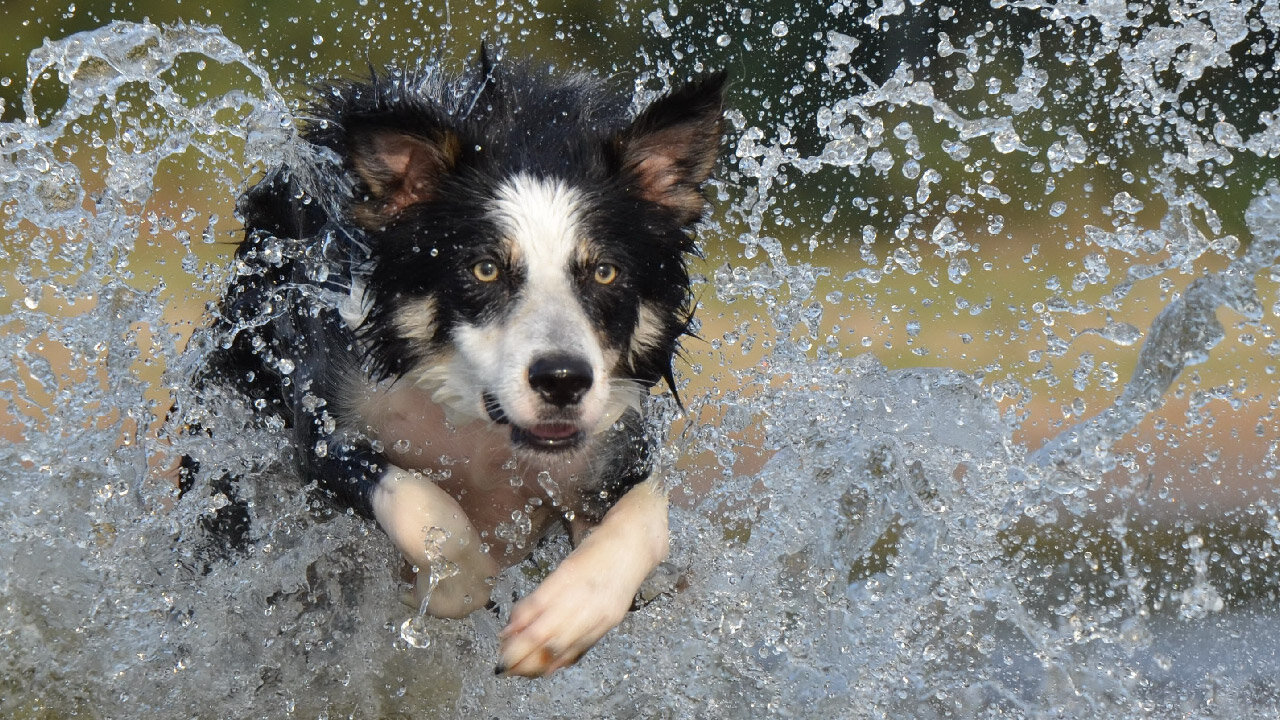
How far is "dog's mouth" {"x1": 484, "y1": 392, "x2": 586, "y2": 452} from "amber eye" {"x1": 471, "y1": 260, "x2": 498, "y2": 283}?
29cm

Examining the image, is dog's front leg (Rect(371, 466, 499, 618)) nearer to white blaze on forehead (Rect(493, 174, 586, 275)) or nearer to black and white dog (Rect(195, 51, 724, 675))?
black and white dog (Rect(195, 51, 724, 675))

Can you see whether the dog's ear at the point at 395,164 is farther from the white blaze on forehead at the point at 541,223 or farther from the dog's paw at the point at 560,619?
the dog's paw at the point at 560,619

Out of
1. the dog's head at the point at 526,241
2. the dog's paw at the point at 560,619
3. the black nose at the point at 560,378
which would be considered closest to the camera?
the dog's paw at the point at 560,619

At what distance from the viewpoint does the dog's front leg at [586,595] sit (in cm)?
288

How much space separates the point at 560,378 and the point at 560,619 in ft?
1.90

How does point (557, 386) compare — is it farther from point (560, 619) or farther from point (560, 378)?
point (560, 619)

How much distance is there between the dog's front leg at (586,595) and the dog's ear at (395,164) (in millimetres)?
995

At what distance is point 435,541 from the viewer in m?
3.29

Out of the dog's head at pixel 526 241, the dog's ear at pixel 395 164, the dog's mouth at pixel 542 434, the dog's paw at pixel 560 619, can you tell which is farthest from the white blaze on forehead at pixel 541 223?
the dog's paw at pixel 560 619

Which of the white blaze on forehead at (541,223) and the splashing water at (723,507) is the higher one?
the white blaze on forehead at (541,223)

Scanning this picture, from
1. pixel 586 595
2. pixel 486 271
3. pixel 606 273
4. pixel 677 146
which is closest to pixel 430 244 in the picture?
pixel 486 271

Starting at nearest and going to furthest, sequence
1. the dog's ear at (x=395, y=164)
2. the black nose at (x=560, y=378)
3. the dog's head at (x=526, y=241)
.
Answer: the black nose at (x=560, y=378) < the dog's head at (x=526, y=241) < the dog's ear at (x=395, y=164)

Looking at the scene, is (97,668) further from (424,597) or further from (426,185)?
(426,185)

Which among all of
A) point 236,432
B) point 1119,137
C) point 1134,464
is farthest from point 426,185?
point 1119,137
